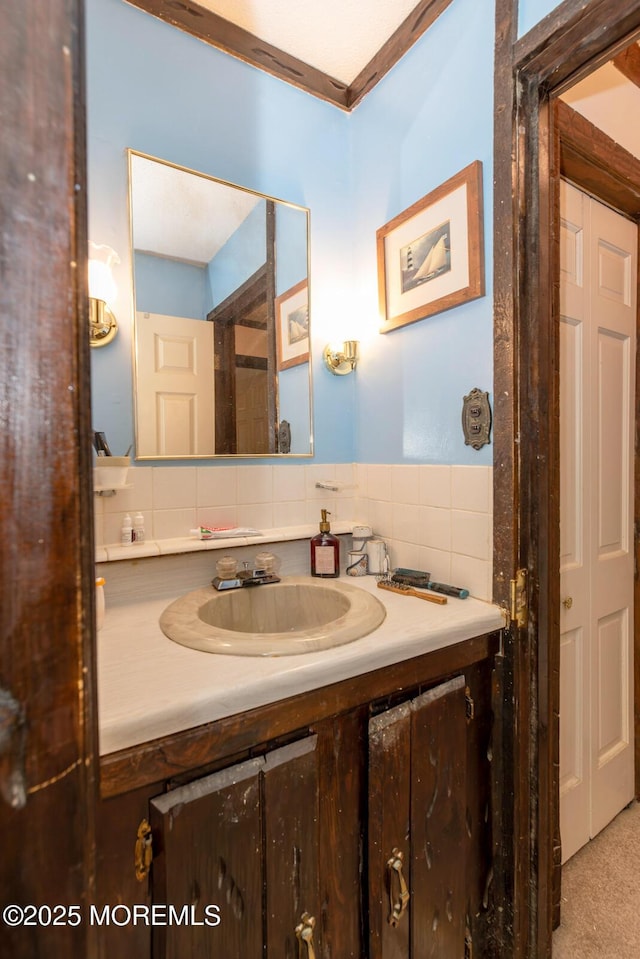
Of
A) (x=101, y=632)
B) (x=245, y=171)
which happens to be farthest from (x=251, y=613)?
(x=245, y=171)

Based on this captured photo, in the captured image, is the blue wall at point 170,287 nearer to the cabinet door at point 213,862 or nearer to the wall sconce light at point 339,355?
the wall sconce light at point 339,355

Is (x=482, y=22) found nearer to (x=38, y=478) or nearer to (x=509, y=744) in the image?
(x=38, y=478)

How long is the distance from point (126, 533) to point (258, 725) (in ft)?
2.12

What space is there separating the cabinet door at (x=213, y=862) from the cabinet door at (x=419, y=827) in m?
0.24

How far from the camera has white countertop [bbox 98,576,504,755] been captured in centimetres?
64

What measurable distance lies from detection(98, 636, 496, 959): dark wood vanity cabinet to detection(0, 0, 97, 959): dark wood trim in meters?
0.35

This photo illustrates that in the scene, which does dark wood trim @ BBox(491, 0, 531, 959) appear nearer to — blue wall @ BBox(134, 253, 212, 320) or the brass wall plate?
the brass wall plate

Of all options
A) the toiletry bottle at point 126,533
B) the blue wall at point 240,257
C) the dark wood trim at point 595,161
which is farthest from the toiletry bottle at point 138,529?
the dark wood trim at point 595,161

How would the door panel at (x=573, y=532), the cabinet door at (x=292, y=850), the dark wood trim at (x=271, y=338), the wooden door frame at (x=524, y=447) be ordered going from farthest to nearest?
1. the dark wood trim at (x=271, y=338)
2. the door panel at (x=573, y=532)
3. the wooden door frame at (x=524, y=447)
4. the cabinet door at (x=292, y=850)

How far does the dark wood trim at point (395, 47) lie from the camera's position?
4.03 ft

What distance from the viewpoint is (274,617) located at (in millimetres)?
1240

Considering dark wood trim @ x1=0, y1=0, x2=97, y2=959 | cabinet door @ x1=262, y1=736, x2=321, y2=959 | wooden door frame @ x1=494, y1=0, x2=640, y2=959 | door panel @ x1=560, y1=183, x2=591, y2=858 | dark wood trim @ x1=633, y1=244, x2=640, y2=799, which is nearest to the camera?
dark wood trim @ x1=0, y1=0, x2=97, y2=959

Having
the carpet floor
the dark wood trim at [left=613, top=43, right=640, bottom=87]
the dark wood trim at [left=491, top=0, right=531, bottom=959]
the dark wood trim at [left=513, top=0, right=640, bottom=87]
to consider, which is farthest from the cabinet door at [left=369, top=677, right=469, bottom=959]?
the dark wood trim at [left=613, top=43, right=640, bottom=87]

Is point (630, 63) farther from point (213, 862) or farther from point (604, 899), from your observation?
point (604, 899)
